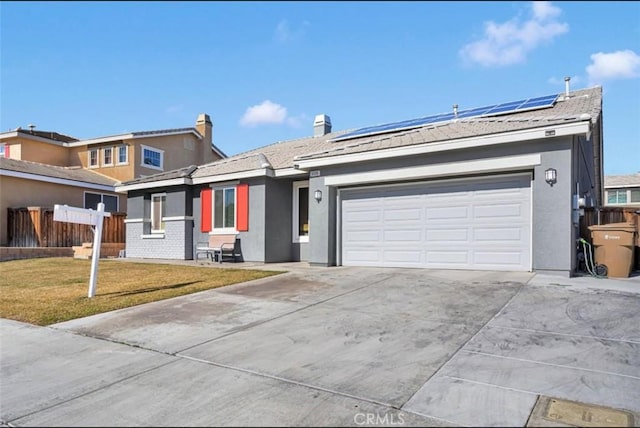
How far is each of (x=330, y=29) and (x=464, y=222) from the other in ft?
18.1

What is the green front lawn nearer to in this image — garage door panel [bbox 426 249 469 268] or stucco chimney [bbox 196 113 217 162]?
garage door panel [bbox 426 249 469 268]

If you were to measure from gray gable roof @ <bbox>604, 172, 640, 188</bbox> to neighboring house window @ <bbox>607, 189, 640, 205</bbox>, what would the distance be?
0.47 meters

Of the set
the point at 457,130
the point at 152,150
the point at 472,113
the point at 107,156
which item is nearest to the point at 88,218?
the point at 457,130

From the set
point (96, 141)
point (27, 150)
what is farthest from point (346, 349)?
point (27, 150)

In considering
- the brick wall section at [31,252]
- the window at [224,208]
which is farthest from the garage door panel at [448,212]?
the brick wall section at [31,252]

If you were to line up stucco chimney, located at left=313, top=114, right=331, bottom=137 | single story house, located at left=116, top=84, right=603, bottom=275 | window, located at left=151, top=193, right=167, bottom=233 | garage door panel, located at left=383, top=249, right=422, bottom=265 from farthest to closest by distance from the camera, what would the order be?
stucco chimney, located at left=313, top=114, right=331, bottom=137 → window, located at left=151, top=193, right=167, bottom=233 → garage door panel, located at left=383, top=249, right=422, bottom=265 → single story house, located at left=116, top=84, right=603, bottom=275

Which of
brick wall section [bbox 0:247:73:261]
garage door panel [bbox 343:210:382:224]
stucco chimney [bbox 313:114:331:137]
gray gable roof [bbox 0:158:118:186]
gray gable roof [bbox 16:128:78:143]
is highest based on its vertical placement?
gray gable roof [bbox 16:128:78:143]

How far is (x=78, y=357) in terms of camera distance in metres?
4.96

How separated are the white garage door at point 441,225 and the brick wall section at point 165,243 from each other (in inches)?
266

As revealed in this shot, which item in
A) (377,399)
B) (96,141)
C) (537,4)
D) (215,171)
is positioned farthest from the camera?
(96,141)

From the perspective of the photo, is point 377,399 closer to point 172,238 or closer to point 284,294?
point 284,294

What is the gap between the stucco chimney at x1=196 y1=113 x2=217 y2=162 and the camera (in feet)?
93.0

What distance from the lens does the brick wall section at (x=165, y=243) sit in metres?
15.8

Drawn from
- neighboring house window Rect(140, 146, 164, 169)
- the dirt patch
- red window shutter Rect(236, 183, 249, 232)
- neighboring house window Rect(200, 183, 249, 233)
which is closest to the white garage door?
the dirt patch
